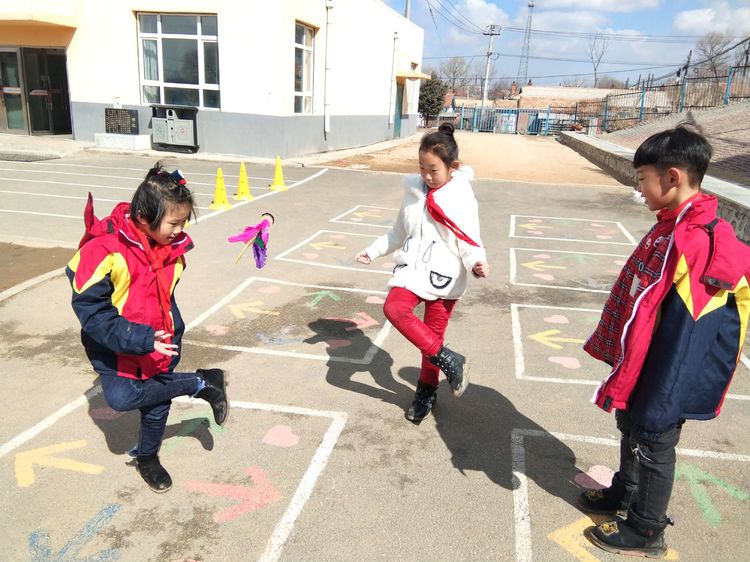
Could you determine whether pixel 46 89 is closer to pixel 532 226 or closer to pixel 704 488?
pixel 532 226

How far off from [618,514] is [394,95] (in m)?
28.1

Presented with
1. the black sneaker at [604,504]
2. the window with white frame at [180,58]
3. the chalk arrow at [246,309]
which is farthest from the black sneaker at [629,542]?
the window with white frame at [180,58]

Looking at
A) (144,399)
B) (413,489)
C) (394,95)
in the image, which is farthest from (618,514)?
(394,95)

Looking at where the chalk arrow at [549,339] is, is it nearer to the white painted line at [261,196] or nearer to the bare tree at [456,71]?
the white painted line at [261,196]

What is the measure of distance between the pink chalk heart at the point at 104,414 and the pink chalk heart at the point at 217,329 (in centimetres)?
138

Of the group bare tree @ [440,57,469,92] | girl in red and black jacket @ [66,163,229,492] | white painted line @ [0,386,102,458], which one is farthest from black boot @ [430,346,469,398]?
bare tree @ [440,57,469,92]

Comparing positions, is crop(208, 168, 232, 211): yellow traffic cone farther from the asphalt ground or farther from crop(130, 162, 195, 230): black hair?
crop(130, 162, 195, 230): black hair

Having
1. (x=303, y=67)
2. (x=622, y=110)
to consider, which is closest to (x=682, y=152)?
(x=303, y=67)

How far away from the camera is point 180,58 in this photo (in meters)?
17.6

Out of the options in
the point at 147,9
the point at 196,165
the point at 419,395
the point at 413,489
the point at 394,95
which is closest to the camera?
the point at 413,489

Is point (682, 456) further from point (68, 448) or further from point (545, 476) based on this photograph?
point (68, 448)

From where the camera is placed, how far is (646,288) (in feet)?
7.88

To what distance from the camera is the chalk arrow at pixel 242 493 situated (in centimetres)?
293

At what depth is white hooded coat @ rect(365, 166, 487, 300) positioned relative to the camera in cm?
344
